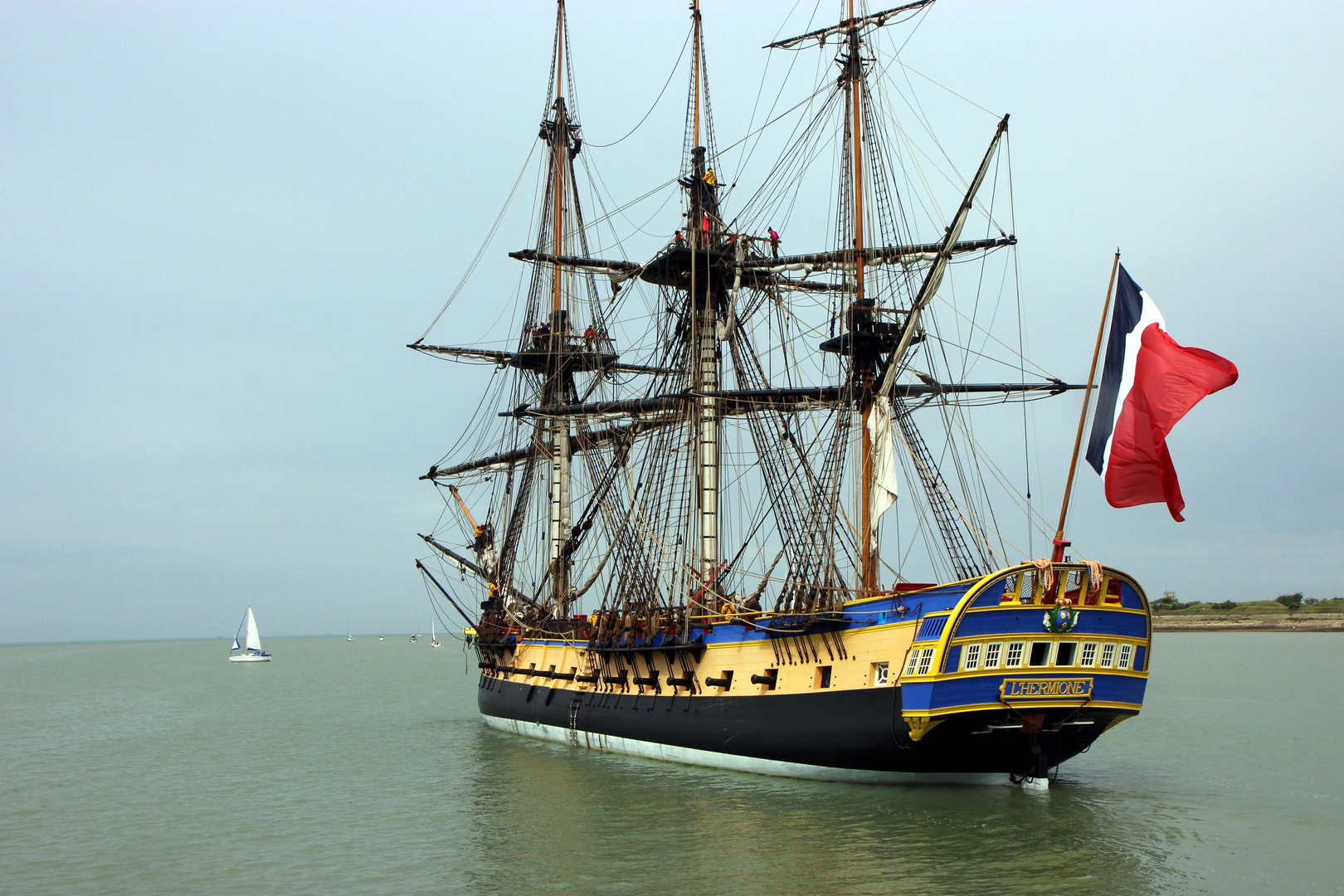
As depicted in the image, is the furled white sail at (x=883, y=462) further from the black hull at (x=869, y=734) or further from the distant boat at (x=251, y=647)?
the distant boat at (x=251, y=647)

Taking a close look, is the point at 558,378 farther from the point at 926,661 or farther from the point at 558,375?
the point at 926,661

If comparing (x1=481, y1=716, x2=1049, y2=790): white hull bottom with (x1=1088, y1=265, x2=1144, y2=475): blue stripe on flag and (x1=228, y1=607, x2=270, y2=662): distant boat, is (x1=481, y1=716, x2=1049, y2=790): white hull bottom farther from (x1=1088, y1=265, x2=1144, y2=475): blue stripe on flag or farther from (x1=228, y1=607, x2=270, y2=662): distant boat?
(x1=228, y1=607, x2=270, y2=662): distant boat

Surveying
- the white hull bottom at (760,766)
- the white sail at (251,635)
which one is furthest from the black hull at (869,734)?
the white sail at (251,635)

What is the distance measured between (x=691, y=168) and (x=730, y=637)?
59.9ft

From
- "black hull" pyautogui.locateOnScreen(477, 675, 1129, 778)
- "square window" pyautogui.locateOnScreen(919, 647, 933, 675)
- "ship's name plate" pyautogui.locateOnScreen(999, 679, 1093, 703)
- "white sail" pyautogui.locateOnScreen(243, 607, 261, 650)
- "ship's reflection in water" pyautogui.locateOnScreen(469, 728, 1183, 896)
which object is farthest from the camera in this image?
"white sail" pyautogui.locateOnScreen(243, 607, 261, 650)

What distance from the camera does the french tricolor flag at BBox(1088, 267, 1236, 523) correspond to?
2003 centimetres

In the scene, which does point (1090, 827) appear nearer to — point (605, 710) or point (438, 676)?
point (605, 710)

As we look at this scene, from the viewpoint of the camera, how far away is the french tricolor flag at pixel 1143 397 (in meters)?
20.0

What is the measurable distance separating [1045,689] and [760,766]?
312 inches

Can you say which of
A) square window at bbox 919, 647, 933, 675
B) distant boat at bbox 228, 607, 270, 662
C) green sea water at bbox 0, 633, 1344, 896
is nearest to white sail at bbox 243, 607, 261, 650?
distant boat at bbox 228, 607, 270, 662

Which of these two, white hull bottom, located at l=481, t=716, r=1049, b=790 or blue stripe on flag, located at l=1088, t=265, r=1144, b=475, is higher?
blue stripe on flag, located at l=1088, t=265, r=1144, b=475

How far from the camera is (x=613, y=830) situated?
72.2ft

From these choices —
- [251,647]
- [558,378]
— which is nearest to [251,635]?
[251,647]

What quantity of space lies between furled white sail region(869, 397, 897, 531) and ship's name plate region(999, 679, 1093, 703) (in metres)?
6.44
